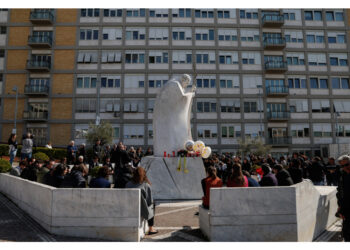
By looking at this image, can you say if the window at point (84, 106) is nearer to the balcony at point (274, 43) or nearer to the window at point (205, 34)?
the window at point (205, 34)

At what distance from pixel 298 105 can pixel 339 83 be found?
681 centimetres

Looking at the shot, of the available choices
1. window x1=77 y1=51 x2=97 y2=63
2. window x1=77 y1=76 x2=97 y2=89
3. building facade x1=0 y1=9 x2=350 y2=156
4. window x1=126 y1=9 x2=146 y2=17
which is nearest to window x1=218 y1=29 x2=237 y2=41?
building facade x1=0 y1=9 x2=350 y2=156

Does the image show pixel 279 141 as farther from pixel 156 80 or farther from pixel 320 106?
pixel 156 80

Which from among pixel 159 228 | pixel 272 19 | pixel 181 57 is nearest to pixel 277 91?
pixel 272 19

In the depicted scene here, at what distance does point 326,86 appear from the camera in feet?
116

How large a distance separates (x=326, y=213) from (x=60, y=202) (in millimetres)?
6290

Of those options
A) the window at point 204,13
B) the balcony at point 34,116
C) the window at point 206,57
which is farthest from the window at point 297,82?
the balcony at point 34,116

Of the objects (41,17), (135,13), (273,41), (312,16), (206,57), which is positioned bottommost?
(206,57)

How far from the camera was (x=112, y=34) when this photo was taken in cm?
3431

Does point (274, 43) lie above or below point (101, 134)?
above

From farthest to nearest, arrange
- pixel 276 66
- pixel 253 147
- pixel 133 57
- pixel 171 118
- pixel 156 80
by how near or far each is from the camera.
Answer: pixel 276 66, pixel 133 57, pixel 156 80, pixel 253 147, pixel 171 118

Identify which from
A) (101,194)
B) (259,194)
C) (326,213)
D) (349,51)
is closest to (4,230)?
(101,194)

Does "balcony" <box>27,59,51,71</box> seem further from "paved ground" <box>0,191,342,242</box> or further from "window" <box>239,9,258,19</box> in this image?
"paved ground" <box>0,191,342,242</box>

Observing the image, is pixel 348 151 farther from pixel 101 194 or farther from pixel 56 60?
pixel 56 60
